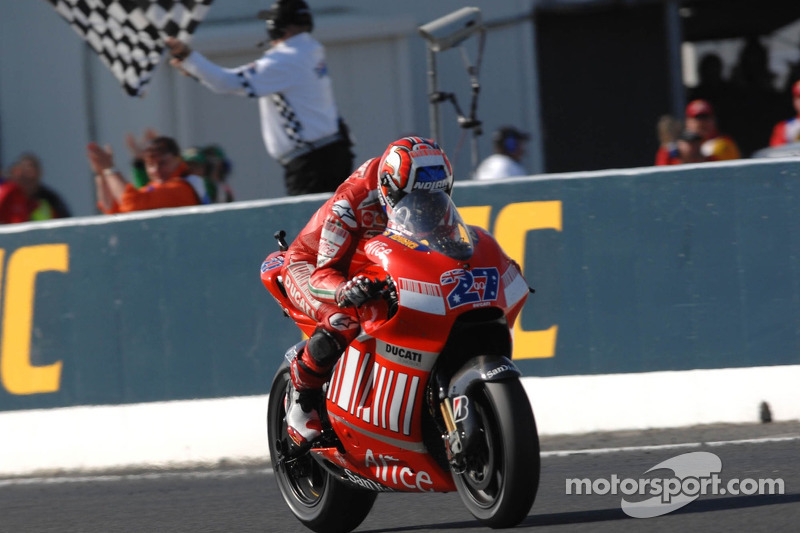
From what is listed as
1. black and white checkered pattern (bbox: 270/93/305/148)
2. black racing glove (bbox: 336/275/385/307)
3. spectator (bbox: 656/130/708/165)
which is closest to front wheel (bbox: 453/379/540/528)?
black racing glove (bbox: 336/275/385/307)

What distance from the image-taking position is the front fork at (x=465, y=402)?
5.35 meters

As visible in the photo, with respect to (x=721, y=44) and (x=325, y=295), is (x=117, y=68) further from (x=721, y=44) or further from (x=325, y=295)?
(x=721, y=44)

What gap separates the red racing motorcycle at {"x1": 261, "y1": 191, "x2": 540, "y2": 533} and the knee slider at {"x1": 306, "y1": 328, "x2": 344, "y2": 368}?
0.19ft

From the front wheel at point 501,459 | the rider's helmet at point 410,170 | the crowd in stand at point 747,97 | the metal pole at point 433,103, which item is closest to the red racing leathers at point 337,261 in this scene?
the rider's helmet at point 410,170

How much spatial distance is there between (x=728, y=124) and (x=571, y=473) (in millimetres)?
11403

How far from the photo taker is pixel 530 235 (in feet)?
28.2

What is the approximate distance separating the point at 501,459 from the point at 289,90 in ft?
14.6

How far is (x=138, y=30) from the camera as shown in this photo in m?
9.64

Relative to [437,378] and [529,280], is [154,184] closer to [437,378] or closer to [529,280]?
[529,280]

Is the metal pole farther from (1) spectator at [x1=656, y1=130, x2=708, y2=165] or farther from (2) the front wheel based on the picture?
(2) the front wheel

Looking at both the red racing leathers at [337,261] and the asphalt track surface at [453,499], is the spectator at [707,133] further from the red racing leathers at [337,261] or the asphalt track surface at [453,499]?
the red racing leathers at [337,261]

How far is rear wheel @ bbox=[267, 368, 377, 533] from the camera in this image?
6253mm

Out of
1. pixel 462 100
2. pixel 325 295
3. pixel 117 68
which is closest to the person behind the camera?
pixel 325 295

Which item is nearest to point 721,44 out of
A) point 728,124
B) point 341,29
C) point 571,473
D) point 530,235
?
point 728,124
